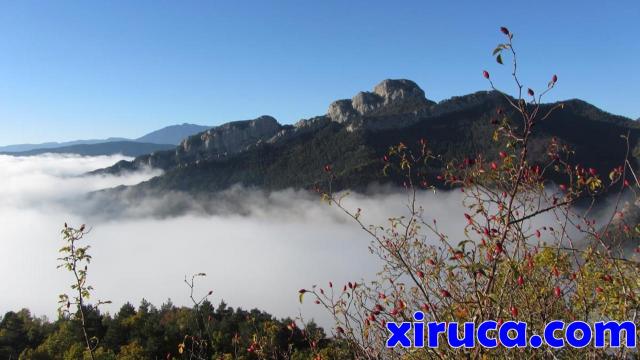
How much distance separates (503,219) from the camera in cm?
391

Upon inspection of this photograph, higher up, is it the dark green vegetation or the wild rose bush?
the wild rose bush

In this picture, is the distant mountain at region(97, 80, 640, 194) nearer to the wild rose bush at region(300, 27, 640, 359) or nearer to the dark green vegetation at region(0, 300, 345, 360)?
the dark green vegetation at region(0, 300, 345, 360)

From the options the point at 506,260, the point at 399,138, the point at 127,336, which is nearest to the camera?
the point at 506,260

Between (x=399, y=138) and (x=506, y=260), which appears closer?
(x=506, y=260)

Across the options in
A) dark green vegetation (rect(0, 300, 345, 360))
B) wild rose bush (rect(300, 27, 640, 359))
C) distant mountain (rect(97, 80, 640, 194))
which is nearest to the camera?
wild rose bush (rect(300, 27, 640, 359))

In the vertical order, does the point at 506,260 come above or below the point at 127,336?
above

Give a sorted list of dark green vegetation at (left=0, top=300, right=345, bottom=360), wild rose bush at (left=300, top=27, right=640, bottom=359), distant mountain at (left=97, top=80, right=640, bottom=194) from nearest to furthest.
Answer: wild rose bush at (left=300, top=27, right=640, bottom=359) < dark green vegetation at (left=0, top=300, right=345, bottom=360) < distant mountain at (left=97, top=80, right=640, bottom=194)

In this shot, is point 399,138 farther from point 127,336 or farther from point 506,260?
point 506,260

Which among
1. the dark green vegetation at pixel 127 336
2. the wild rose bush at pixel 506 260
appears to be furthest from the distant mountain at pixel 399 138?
Result: the wild rose bush at pixel 506 260

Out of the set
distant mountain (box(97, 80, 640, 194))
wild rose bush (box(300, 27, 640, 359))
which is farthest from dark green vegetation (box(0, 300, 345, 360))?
distant mountain (box(97, 80, 640, 194))

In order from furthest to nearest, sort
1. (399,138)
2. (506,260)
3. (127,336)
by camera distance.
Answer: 1. (399,138)
2. (127,336)
3. (506,260)

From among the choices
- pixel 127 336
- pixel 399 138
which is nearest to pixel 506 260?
pixel 127 336

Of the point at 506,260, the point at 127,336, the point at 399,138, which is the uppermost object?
the point at 399,138

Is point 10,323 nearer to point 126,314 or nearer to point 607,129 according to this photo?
point 126,314
